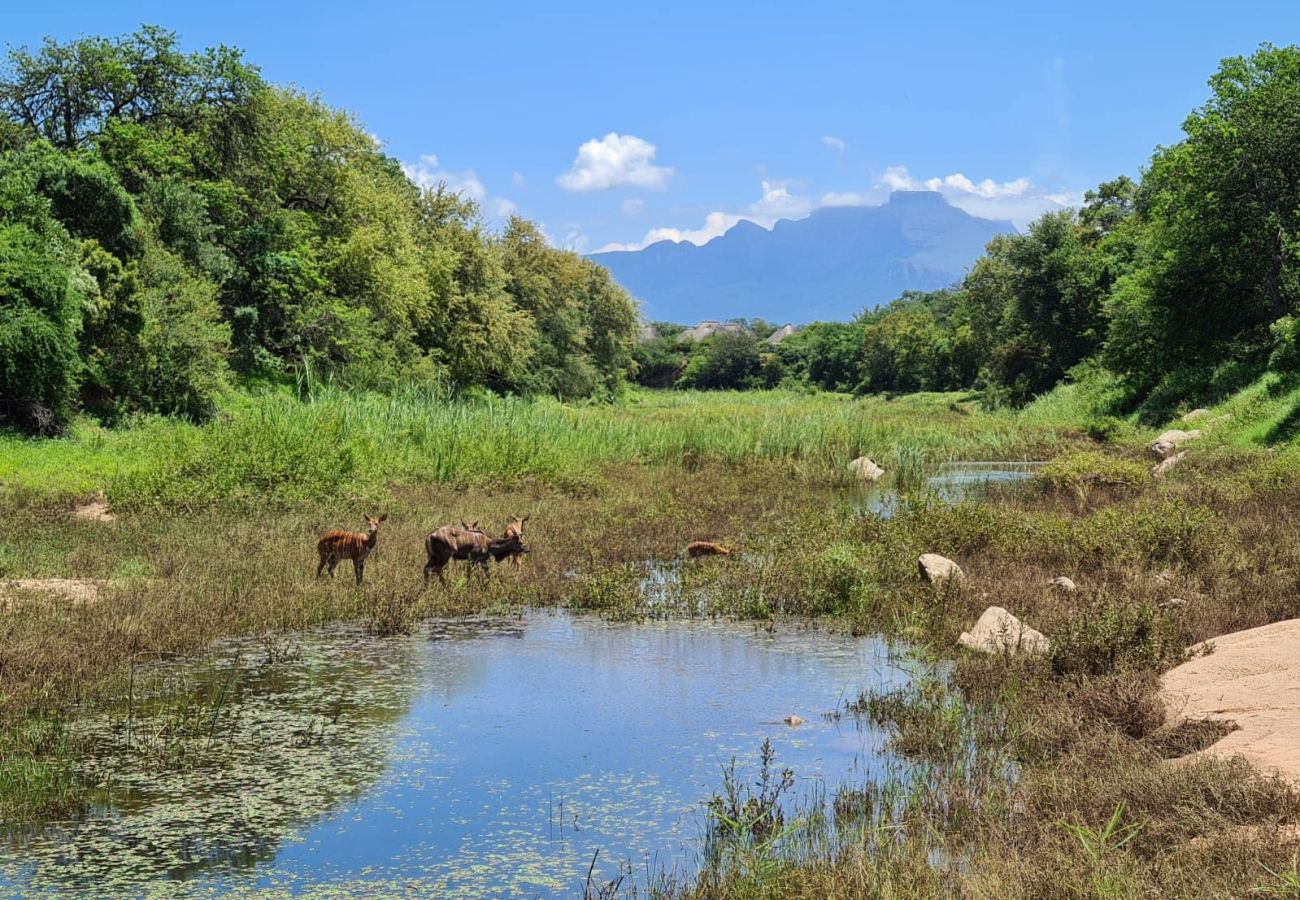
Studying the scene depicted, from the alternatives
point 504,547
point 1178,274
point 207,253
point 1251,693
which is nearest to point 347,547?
point 504,547

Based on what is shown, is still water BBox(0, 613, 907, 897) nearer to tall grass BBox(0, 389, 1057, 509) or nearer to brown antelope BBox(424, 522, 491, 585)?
brown antelope BBox(424, 522, 491, 585)

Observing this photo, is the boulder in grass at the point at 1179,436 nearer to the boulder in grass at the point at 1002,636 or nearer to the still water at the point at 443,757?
the boulder in grass at the point at 1002,636

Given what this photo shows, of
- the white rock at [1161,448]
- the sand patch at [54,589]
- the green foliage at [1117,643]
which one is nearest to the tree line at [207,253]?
the sand patch at [54,589]

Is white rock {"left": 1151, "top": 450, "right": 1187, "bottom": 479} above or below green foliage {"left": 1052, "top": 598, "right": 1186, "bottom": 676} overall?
above

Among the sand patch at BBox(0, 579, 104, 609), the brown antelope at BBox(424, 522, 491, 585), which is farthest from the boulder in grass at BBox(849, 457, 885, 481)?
the sand patch at BBox(0, 579, 104, 609)

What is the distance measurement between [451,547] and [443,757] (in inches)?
205

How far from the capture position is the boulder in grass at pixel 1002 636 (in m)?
9.96

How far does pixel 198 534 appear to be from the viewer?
50.8ft

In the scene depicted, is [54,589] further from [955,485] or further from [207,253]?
[207,253]

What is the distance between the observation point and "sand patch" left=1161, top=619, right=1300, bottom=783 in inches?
267

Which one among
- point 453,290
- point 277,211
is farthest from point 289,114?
point 453,290

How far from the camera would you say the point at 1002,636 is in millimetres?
10133

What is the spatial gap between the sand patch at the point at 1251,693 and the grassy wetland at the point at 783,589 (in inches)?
9.1

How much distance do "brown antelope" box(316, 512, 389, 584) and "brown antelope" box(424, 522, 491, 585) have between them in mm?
679
